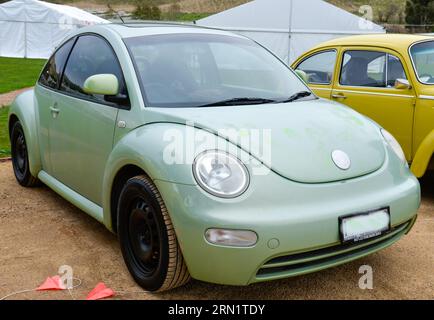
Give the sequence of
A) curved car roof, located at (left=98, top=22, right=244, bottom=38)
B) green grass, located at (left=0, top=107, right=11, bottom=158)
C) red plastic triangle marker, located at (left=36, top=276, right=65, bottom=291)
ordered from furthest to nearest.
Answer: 1. green grass, located at (left=0, top=107, right=11, bottom=158)
2. curved car roof, located at (left=98, top=22, right=244, bottom=38)
3. red plastic triangle marker, located at (left=36, top=276, right=65, bottom=291)

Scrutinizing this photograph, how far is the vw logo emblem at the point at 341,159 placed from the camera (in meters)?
2.85

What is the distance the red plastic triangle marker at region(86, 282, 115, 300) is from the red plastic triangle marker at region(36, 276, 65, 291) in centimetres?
21

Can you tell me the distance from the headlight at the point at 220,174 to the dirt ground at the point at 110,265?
750 millimetres

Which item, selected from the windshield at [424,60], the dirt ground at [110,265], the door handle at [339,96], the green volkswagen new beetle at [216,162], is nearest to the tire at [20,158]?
the dirt ground at [110,265]

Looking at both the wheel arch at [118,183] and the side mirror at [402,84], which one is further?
the side mirror at [402,84]

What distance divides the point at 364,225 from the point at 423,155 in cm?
228

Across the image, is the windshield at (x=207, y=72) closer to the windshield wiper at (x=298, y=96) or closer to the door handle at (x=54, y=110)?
the windshield wiper at (x=298, y=96)

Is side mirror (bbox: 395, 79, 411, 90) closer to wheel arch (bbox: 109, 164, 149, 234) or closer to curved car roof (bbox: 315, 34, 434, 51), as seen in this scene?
curved car roof (bbox: 315, 34, 434, 51)

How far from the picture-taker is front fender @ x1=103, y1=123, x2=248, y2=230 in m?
2.71

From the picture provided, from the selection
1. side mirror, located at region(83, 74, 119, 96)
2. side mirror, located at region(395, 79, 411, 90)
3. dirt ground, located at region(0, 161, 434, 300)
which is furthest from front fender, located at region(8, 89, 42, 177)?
side mirror, located at region(395, 79, 411, 90)

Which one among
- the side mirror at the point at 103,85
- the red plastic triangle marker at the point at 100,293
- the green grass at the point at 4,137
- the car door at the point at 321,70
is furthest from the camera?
the green grass at the point at 4,137

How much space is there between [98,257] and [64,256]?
0.24 meters

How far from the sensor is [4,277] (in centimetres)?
325

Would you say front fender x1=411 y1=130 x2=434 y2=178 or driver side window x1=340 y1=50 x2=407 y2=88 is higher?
driver side window x1=340 y1=50 x2=407 y2=88
